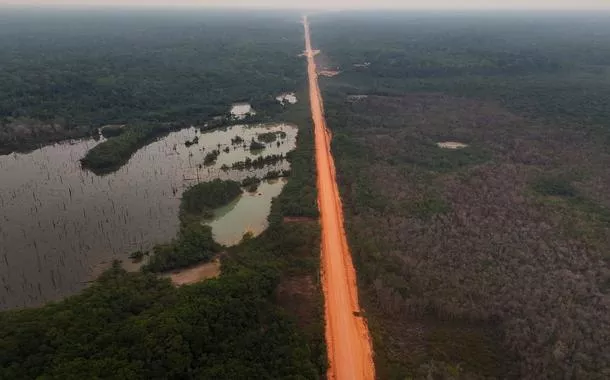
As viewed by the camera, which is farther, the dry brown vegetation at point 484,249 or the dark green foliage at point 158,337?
the dry brown vegetation at point 484,249

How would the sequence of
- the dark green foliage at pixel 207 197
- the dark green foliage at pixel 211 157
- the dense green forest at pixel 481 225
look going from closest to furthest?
the dense green forest at pixel 481 225 → the dark green foliage at pixel 207 197 → the dark green foliage at pixel 211 157

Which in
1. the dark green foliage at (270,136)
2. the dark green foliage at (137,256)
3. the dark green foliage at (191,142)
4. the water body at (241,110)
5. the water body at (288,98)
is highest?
the water body at (288,98)

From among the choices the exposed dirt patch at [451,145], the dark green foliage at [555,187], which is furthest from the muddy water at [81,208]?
the dark green foliage at [555,187]

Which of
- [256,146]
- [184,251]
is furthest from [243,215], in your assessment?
[256,146]

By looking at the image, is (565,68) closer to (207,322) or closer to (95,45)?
(207,322)

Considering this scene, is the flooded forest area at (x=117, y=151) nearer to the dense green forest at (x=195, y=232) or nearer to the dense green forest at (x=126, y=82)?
the dense green forest at (x=126, y=82)

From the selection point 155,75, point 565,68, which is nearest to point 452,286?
point 155,75
